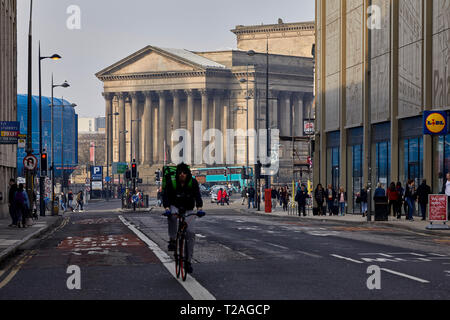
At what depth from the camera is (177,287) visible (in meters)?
13.8

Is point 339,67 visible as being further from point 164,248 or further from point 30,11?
point 164,248

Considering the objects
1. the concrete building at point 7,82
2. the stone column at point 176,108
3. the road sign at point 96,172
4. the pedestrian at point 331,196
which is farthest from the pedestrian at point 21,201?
the stone column at point 176,108

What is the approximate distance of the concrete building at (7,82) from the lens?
172 feet

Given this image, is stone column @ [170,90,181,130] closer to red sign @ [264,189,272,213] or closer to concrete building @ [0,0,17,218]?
concrete building @ [0,0,17,218]

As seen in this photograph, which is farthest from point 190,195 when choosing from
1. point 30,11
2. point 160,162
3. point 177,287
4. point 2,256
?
point 160,162

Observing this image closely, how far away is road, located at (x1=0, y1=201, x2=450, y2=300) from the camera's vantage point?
1311cm

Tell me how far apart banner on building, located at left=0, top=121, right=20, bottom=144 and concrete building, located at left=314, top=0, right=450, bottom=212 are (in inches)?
550

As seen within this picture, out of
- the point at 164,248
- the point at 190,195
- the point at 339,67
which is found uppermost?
the point at 339,67

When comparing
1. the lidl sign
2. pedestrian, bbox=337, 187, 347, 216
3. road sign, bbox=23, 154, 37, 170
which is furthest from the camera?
pedestrian, bbox=337, 187, 347, 216

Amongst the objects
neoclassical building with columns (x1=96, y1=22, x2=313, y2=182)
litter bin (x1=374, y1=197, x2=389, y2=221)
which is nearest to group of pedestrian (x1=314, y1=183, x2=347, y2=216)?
litter bin (x1=374, y1=197, x2=389, y2=221)

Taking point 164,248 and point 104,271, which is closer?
point 104,271

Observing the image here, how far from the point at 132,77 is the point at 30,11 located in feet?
372

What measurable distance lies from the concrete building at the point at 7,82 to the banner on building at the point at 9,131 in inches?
532

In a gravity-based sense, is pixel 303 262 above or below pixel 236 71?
below
